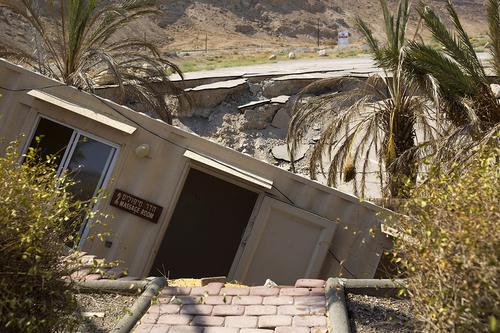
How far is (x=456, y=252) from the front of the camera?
3.92 metres

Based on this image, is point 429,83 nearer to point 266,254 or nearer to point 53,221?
point 266,254

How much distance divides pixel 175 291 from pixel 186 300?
250 millimetres

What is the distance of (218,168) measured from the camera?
9328 mm

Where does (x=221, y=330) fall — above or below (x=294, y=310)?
below

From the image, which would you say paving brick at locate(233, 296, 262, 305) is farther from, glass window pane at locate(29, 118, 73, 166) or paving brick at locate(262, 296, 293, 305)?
glass window pane at locate(29, 118, 73, 166)

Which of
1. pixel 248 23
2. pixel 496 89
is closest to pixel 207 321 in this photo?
pixel 496 89

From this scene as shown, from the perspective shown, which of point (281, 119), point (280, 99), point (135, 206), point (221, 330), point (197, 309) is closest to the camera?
point (221, 330)

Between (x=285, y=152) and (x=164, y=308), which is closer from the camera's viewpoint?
(x=164, y=308)

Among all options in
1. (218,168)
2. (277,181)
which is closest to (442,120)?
(277,181)

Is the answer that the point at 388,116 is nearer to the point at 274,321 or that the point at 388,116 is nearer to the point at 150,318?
the point at 274,321

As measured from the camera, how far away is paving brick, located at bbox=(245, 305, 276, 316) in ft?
18.1

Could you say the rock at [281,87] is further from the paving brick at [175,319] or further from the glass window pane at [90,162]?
the paving brick at [175,319]

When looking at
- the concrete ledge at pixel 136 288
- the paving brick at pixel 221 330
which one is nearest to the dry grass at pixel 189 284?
the concrete ledge at pixel 136 288

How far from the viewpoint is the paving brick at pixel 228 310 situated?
558 cm
